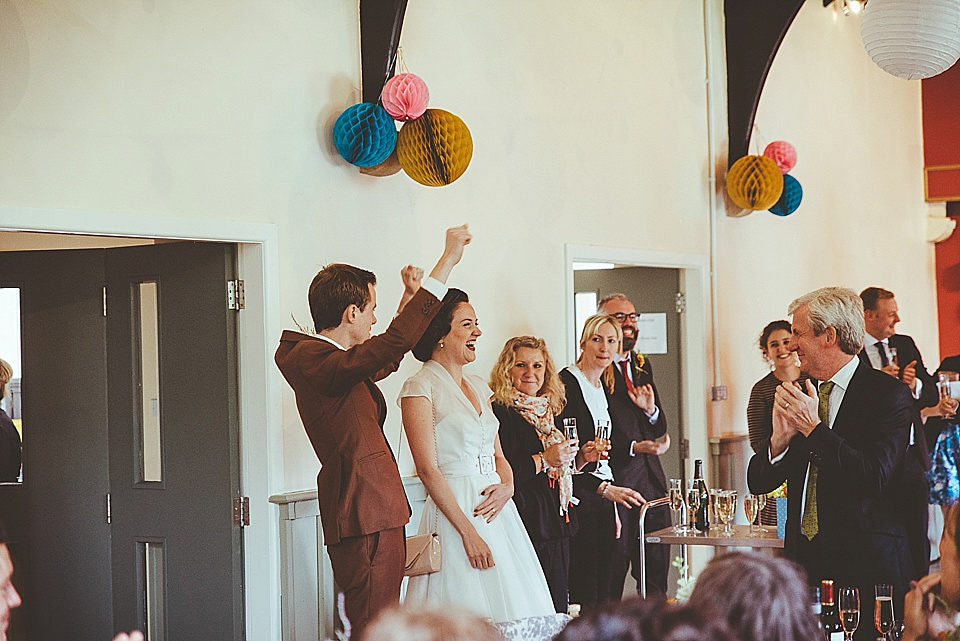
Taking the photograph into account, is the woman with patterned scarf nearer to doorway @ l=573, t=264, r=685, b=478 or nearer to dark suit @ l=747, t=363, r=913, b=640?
dark suit @ l=747, t=363, r=913, b=640

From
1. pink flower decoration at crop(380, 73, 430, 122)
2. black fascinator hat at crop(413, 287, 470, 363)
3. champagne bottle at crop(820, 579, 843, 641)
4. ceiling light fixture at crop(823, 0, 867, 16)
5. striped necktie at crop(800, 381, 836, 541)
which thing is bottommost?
champagne bottle at crop(820, 579, 843, 641)

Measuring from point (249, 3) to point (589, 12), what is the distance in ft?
7.64

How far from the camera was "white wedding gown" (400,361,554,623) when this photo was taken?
413 cm

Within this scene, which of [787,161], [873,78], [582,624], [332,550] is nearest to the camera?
[582,624]

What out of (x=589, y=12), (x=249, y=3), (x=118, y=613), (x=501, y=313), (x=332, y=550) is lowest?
(x=118, y=613)

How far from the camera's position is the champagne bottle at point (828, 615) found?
3223 mm

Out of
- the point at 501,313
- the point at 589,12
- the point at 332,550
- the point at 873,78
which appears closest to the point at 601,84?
the point at 589,12

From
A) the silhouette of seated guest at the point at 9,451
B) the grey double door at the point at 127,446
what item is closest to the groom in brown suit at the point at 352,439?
the grey double door at the point at 127,446

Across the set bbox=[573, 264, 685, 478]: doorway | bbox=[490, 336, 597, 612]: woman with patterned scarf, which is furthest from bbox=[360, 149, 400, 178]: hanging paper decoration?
bbox=[573, 264, 685, 478]: doorway

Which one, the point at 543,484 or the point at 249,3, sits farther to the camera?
the point at 543,484

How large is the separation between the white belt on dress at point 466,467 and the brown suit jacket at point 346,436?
525 millimetres

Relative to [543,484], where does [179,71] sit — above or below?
above

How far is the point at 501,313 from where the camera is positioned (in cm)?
560

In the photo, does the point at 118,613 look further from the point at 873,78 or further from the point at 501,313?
the point at 873,78
